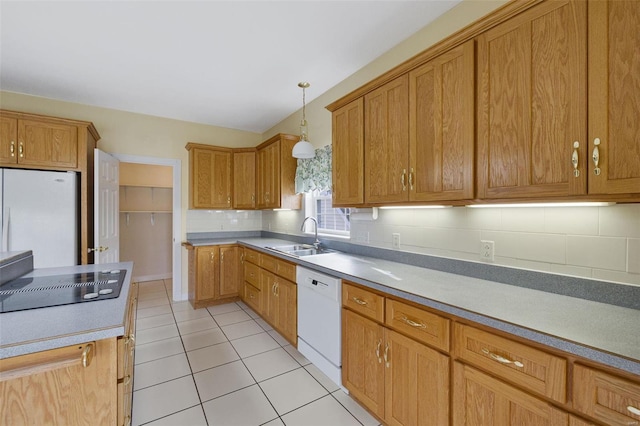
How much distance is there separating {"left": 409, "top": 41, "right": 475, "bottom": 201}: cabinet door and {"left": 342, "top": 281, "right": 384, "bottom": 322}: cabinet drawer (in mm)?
677

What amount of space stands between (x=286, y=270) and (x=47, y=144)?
8.91 feet

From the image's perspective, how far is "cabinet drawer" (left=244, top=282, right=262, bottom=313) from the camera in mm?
3248

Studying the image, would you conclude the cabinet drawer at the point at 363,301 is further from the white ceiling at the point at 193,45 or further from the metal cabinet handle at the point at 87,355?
the white ceiling at the point at 193,45

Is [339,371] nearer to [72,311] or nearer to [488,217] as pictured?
[488,217]

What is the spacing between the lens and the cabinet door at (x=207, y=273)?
368 centimetres

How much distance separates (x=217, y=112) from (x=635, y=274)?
13.6 ft

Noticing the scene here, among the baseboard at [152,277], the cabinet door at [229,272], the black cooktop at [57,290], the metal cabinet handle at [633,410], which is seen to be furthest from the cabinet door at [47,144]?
the metal cabinet handle at [633,410]

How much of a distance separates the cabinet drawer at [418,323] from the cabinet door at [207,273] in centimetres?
284

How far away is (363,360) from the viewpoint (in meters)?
1.76

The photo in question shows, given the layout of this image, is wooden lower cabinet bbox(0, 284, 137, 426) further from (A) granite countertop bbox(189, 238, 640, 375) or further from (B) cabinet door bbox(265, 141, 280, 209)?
(B) cabinet door bbox(265, 141, 280, 209)

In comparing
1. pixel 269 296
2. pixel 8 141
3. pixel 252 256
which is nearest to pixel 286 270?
pixel 269 296

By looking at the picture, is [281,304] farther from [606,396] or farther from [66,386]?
[606,396]

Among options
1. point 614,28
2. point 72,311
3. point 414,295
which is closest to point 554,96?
point 614,28

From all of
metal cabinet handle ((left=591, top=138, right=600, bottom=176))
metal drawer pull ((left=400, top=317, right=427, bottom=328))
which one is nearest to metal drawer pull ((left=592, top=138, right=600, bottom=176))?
metal cabinet handle ((left=591, top=138, right=600, bottom=176))
